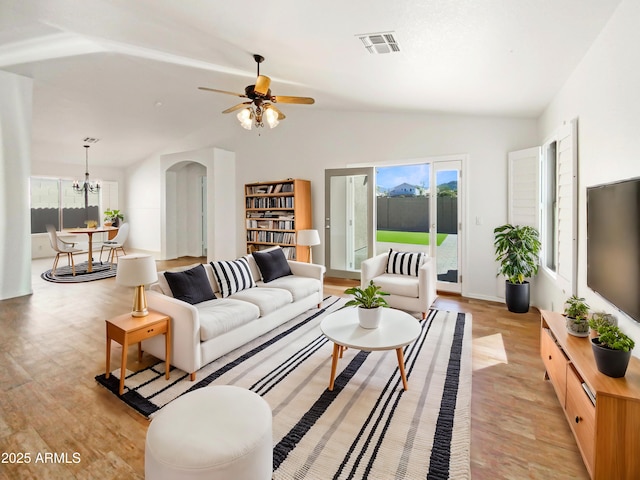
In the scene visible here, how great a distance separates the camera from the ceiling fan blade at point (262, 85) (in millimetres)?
3271

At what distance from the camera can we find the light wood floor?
1.73m

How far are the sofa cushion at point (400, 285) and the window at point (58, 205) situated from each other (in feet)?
30.5

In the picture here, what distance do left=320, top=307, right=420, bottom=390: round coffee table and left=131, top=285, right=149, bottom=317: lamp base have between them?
1.46 metres

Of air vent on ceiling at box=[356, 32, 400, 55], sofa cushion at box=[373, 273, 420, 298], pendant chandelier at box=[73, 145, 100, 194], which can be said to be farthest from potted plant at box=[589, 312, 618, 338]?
pendant chandelier at box=[73, 145, 100, 194]

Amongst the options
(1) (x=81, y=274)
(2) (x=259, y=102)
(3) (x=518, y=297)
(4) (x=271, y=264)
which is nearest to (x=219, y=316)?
(4) (x=271, y=264)

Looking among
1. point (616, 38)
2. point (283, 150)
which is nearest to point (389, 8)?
point (616, 38)

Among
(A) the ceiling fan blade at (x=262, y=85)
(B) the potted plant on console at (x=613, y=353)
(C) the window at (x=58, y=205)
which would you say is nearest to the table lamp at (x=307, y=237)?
(A) the ceiling fan blade at (x=262, y=85)

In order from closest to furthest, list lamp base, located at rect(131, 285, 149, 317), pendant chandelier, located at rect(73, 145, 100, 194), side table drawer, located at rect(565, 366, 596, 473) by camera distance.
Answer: side table drawer, located at rect(565, 366, 596, 473) → lamp base, located at rect(131, 285, 149, 317) → pendant chandelier, located at rect(73, 145, 100, 194)

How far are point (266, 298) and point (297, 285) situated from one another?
61cm

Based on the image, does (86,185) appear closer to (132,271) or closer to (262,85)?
(262,85)

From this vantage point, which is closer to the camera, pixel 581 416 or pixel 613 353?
pixel 613 353

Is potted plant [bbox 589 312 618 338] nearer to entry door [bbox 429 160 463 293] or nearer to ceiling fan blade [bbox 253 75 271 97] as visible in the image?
entry door [bbox 429 160 463 293]

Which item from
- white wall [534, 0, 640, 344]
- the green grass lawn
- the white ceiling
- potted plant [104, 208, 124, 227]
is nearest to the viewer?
white wall [534, 0, 640, 344]

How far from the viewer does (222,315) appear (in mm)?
2852
